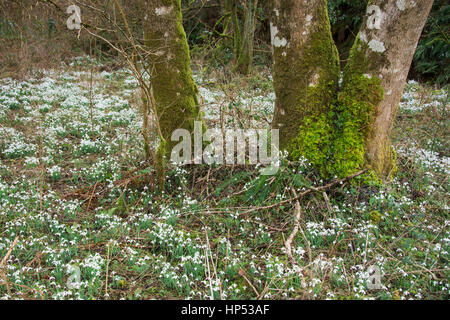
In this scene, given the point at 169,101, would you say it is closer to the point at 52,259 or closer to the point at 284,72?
the point at 284,72

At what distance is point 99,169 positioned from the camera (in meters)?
5.50

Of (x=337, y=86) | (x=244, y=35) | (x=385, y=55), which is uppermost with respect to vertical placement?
(x=244, y=35)

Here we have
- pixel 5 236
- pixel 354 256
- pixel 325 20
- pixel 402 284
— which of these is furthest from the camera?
pixel 325 20

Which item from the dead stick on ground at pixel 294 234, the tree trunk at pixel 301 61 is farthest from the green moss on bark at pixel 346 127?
the dead stick on ground at pixel 294 234

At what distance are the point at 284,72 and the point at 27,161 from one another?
A: 14.8 feet

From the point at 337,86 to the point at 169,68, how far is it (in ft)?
8.16

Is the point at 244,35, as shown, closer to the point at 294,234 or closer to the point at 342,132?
the point at 342,132

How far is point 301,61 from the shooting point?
4.46 meters

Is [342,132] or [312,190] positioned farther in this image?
[342,132]

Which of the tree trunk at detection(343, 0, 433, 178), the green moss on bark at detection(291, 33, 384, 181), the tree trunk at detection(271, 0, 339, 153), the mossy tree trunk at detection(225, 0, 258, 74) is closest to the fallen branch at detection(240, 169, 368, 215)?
the green moss on bark at detection(291, 33, 384, 181)

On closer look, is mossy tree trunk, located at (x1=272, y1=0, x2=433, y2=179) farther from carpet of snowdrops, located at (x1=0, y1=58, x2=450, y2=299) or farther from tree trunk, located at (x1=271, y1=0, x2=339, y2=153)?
carpet of snowdrops, located at (x1=0, y1=58, x2=450, y2=299)

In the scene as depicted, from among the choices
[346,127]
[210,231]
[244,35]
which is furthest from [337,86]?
[244,35]
